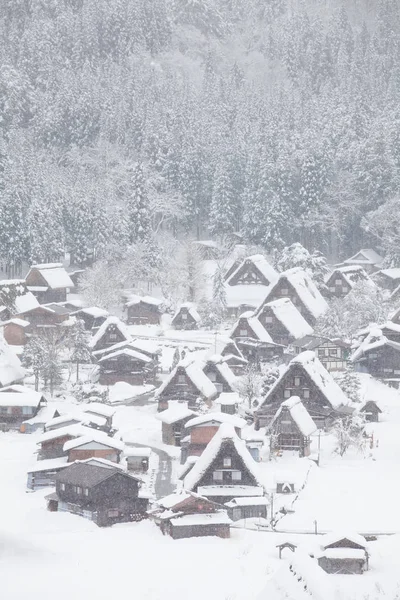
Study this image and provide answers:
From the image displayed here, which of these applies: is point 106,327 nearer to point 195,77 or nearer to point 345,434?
point 345,434

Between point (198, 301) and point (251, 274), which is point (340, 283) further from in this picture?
point (198, 301)

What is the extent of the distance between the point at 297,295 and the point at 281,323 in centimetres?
486

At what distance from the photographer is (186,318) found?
73312mm

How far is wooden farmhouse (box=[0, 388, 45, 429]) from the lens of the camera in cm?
5353

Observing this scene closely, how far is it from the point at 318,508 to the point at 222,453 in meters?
4.39

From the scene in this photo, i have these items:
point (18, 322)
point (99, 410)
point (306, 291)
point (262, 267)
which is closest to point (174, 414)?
point (99, 410)

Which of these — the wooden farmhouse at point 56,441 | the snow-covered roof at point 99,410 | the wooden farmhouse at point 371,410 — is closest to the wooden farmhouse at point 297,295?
the wooden farmhouse at point 371,410

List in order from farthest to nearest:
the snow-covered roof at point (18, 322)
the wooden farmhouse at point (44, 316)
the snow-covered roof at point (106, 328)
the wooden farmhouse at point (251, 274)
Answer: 1. the wooden farmhouse at point (251, 274)
2. the wooden farmhouse at point (44, 316)
3. the snow-covered roof at point (18, 322)
4. the snow-covered roof at point (106, 328)

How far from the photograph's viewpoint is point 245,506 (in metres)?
39.6

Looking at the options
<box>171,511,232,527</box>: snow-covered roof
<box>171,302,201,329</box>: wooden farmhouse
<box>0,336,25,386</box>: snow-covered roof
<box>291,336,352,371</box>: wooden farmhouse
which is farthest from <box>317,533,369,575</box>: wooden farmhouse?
<box>171,302,201,329</box>: wooden farmhouse

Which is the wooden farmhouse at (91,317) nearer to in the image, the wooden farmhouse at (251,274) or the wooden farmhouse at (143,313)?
the wooden farmhouse at (143,313)

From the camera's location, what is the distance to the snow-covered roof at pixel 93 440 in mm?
44000

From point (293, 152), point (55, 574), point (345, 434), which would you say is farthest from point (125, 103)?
point (55, 574)

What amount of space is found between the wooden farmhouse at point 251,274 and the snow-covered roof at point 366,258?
12271 mm
